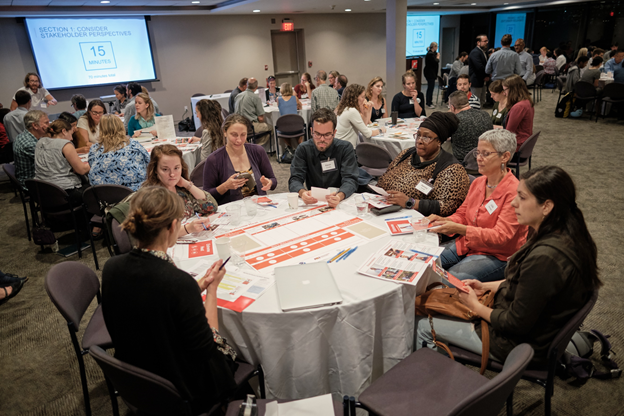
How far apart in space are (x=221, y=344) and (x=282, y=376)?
0.35 metres

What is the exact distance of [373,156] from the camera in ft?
14.8

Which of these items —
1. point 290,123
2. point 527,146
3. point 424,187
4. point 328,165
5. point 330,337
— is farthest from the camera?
point 290,123

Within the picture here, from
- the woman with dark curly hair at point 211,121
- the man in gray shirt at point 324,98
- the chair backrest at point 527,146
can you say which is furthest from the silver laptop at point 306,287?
the man in gray shirt at point 324,98

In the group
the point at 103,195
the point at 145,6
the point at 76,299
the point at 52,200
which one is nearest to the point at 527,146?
the point at 103,195

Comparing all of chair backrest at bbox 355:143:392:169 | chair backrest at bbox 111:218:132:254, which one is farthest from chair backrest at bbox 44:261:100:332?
chair backrest at bbox 355:143:392:169

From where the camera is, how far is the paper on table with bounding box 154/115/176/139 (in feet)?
17.9

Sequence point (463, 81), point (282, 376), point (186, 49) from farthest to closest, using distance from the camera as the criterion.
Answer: point (186, 49) → point (463, 81) → point (282, 376)

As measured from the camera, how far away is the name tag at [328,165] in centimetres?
333

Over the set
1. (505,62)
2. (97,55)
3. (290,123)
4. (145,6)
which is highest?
(145,6)

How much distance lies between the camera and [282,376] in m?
1.85

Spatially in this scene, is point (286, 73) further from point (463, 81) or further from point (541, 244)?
point (541, 244)

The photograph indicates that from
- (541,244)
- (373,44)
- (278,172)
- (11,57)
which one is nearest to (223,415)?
(541,244)

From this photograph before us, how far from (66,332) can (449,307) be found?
281 centimetres

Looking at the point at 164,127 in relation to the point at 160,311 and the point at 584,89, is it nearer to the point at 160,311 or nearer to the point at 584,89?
the point at 160,311
